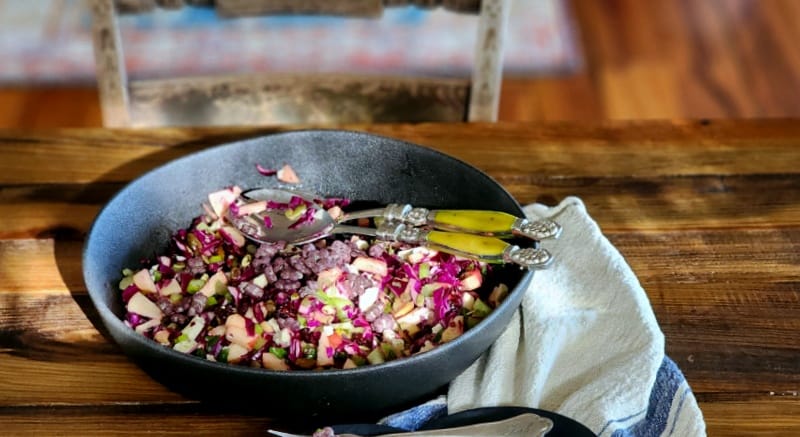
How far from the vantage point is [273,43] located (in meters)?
3.18

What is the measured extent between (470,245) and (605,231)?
0.83 ft

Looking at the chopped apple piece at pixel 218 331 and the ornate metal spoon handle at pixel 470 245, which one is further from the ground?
the ornate metal spoon handle at pixel 470 245

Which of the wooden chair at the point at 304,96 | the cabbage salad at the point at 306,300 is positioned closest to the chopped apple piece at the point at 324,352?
the cabbage salad at the point at 306,300

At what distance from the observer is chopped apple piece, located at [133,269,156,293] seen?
3.30 feet

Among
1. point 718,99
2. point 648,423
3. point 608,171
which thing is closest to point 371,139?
point 608,171

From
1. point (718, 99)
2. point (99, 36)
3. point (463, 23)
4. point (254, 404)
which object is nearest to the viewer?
point (254, 404)

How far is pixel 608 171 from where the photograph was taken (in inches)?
49.4

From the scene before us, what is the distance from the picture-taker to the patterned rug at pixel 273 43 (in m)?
3.02

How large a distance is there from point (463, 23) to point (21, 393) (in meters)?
2.54

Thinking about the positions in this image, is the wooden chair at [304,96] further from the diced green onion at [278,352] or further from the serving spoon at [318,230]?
the diced green onion at [278,352]

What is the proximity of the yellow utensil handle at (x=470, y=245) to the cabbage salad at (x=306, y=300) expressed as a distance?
0.9 inches

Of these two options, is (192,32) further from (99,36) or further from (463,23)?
(99,36)

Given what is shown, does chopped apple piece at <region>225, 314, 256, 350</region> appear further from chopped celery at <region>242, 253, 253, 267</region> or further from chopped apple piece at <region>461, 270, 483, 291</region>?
chopped apple piece at <region>461, 270, 483, 291</region>

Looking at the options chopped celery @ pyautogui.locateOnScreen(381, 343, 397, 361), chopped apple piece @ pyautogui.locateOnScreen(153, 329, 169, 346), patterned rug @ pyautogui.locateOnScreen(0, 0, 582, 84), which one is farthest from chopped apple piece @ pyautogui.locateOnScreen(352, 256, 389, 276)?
patterned rug @ pyautogui.locateOnScreen(0, 0, 582, 84)
